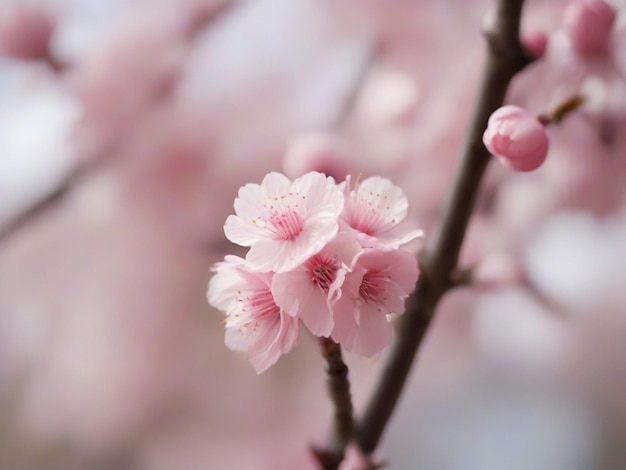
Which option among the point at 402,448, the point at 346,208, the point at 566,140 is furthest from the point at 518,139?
the point at 402,448

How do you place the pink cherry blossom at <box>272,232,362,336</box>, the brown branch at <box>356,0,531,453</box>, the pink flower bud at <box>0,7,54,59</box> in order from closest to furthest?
the pink cherry blossom at <box>272,232,362,336</box> < the brown branch at <box>356,0,531,453</box> < the pink flower bud at <box>0,7,54,59</box>

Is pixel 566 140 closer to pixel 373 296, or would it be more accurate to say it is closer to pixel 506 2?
pixel 506 2

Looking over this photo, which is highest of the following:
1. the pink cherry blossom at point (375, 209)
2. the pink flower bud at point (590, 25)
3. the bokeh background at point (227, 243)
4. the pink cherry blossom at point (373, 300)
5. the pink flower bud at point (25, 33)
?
the pink flower bud at point (25, 33)

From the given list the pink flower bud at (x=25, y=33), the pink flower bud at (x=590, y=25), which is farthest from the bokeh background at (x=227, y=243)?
the pink flower bud at (x=590, y=25)

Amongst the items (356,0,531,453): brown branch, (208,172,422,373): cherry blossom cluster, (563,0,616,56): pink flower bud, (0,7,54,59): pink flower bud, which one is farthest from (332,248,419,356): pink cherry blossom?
(0,7,54,59): pink flower bud

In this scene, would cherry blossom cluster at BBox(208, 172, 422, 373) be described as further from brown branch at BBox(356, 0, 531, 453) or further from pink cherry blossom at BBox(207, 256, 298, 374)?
brown branch at BBox(356, 0, 531, 453)

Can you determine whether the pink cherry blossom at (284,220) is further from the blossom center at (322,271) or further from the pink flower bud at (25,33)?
the pink flower bud at (25,33)

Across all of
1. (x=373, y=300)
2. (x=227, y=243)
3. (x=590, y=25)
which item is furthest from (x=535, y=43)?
(x=227, y=243)
